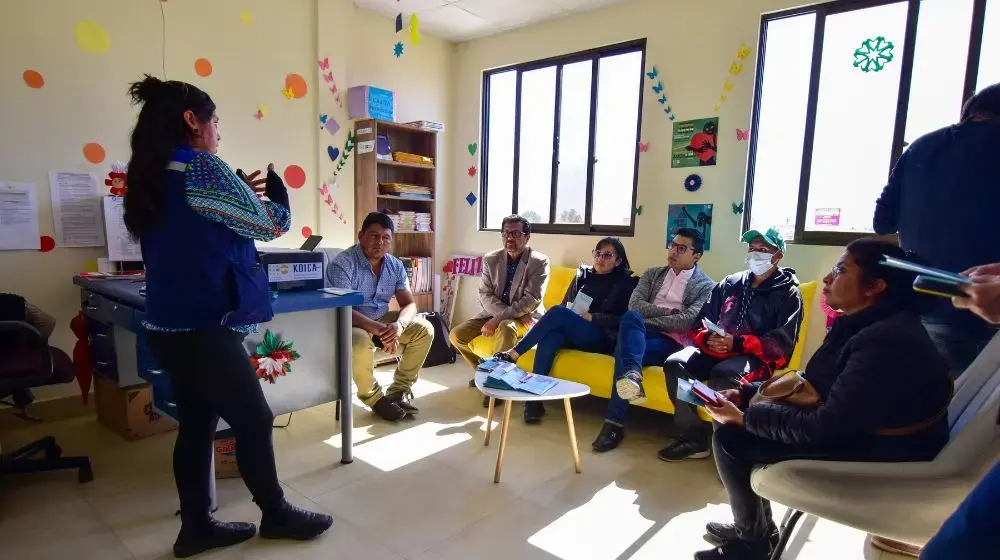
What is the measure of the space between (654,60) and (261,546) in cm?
365

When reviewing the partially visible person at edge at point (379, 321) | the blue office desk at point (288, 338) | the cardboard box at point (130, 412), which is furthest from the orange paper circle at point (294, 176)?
the cardboard box at point (130, 412)

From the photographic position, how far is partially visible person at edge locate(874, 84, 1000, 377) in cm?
172

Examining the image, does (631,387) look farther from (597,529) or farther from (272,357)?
(272,357)

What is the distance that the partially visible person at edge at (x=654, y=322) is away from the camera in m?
2.73

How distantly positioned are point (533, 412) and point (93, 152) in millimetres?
2869

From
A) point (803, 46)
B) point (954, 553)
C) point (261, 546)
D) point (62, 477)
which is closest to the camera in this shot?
point (954, 553)

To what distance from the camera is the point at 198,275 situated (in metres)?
1.54

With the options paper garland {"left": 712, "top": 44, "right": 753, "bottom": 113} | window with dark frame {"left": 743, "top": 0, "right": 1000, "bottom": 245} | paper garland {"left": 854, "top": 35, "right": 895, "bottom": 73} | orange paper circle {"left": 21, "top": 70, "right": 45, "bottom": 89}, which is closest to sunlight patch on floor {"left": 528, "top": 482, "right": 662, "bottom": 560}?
window with dark frame {"left": 743, "top": 0, "right": 1000, "bottom": 245}

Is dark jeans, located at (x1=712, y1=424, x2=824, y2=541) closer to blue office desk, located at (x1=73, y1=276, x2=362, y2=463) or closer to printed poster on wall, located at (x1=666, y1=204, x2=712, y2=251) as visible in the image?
blue office desk, located at (x1=73, y1=276, x2=362, y2=463)

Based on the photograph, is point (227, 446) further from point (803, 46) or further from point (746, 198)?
point (803, 46)

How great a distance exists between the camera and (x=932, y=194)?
72.7 inches

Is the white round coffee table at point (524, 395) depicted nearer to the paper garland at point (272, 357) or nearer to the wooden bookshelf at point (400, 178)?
the paper garland at point (272, 357)

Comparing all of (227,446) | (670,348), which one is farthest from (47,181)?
(670,348)

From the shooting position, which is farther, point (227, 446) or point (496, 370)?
point (496, 370)
